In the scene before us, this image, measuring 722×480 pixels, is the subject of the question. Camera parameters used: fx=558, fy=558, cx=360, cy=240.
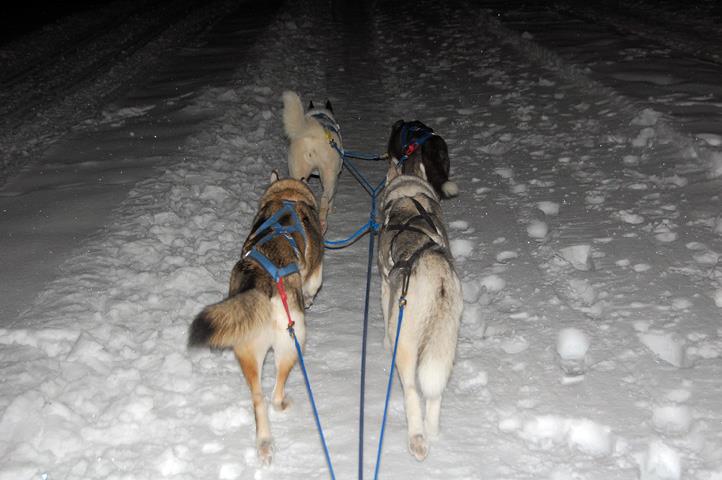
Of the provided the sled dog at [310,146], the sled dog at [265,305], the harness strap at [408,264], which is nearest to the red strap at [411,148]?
the sled dog at [310,146]

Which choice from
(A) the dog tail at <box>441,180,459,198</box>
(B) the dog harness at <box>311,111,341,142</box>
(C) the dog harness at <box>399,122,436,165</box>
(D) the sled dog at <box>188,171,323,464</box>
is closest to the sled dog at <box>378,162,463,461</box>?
(D) the sled dog at <box>188,171,323,464</box>

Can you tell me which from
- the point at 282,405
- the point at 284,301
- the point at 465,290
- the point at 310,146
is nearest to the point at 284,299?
the point at 284,301

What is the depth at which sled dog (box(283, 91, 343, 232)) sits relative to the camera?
203 inches

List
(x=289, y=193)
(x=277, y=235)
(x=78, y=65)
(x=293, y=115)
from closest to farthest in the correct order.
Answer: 1. (x=277, y=235)
2. (x=289, y=193)
3. (x=293, y=115)
4. (x=78, y=65)

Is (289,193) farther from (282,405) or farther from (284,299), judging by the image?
(282,405)

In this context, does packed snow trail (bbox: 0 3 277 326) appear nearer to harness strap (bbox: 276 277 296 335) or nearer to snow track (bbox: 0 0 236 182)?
snow track (bbox: 0 0 236 182)

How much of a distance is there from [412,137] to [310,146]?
1091mm

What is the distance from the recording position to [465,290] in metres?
4.28

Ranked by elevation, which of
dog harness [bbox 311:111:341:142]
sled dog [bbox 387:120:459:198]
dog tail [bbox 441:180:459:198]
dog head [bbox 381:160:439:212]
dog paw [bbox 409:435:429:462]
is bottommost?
dog paw [bbox 409:435:429:462]

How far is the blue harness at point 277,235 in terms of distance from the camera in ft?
10.2

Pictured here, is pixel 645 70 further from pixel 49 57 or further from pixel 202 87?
pixel 49 57

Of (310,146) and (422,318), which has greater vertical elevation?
(310,146)

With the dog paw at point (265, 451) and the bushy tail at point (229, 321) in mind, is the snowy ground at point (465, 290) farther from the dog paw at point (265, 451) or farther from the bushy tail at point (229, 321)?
the bushy tail at point (229, 321)

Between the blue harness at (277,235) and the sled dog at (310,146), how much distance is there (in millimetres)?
1359
